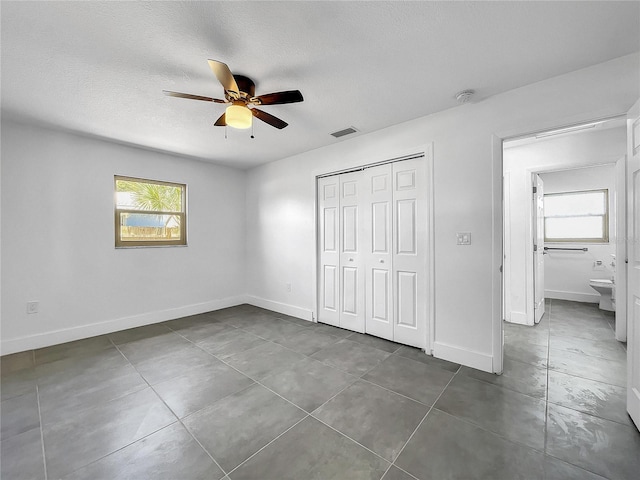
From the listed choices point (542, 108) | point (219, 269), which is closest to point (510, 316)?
point (542, 108)

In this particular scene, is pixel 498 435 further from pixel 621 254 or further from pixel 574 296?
pixel 574 296

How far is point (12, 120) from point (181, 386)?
342 cm

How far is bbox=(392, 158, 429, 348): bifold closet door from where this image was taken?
2.94 m

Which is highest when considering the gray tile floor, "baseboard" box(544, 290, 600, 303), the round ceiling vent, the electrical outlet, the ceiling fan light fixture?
the round ceiling vent

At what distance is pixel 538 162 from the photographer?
12.2 ft

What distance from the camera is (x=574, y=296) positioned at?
16.3ft

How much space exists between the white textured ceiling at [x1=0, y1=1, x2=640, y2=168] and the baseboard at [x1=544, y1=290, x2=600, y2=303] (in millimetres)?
4615

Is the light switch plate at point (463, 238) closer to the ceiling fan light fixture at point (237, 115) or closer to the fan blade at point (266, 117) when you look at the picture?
the fan blade at point (266, 117)

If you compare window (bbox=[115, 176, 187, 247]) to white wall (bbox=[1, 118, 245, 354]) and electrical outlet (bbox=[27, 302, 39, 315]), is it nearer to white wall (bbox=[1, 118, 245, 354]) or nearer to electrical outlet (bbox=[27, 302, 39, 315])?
white wall (bbox=[1, 118, 245, 354])

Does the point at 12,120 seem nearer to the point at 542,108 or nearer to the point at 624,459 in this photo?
the point at 542,108

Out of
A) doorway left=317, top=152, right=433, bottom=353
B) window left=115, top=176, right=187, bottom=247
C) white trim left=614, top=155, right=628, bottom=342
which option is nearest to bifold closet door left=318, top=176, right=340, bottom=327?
doorway left=317, top=152, right=433, bottom=353

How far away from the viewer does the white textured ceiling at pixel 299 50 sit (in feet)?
5.08

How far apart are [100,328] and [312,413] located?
326cm

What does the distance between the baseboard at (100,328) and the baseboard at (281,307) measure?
478 millimetres
